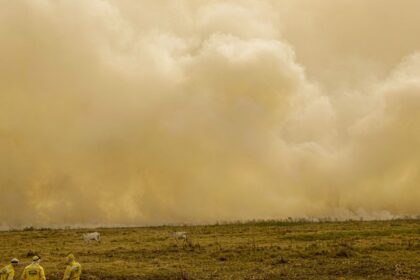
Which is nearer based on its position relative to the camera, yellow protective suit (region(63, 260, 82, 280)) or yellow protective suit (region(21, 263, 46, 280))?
yellow protective suit (region(21, 263, 46, 280))

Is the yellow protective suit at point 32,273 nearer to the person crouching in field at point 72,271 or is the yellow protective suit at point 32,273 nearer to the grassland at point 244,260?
the person crouching in field at point 72,271

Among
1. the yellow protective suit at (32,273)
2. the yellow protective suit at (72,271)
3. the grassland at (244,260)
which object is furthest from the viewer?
the grassland at (244,260)

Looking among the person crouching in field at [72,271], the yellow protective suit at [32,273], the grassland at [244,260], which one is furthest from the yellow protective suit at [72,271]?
the grassland at [244,260]

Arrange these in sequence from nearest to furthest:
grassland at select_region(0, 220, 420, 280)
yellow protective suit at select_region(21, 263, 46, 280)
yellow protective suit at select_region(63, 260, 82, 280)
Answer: yellow protective suit at select_region(21, 263, 46, 280) → yellow protective suit at select_region(63, 260, 82, 280) → grassland at select_region(0, 220, 420, 280)

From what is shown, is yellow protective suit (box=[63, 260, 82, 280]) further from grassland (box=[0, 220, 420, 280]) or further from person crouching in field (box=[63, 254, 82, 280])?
grassland (box=[0, 220, 420, 280])

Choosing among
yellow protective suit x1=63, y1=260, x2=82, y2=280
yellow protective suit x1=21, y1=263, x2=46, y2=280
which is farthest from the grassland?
yellow protective suit x1=21, y1=263, x2=46, y2=280

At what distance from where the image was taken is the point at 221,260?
3734 centimetres

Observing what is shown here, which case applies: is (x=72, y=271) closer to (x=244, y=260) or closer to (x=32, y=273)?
(x=32, y=273)

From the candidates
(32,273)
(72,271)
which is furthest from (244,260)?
(32,273)

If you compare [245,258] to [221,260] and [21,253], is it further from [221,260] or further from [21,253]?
[21,253]

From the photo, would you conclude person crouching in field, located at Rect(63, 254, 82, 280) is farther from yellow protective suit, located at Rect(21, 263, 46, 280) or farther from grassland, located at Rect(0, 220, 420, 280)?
grassland, located at Rect(0, 220, 420, 280)

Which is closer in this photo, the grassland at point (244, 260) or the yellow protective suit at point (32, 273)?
the yellow protective suit at point (32, 273)

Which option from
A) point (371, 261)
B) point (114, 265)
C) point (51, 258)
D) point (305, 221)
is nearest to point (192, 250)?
point (114, 265)

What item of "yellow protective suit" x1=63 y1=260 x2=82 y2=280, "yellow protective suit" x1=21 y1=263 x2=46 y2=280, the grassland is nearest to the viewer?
"yellow protective suit" x1=21 y1=263 x2=46 y2=280
